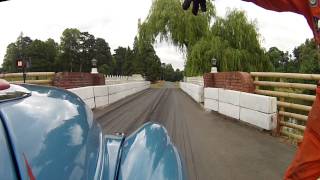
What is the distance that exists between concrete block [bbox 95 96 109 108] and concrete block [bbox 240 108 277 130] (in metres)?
6.03

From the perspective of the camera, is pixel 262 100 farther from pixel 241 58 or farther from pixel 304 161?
pixel 241 58

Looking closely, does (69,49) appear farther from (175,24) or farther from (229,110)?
(229,110)

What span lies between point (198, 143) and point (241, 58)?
2294 centimetres

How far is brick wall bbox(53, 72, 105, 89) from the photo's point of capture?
42.5 feet

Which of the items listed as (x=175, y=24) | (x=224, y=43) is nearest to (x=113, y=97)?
(x=224, y=43)

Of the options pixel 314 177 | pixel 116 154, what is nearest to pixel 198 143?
pixel 314 177

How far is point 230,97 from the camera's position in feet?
34.8

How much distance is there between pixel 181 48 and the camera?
35438 mm

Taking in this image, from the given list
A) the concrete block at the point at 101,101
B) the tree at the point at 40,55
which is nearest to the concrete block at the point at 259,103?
the concrete block at the point at 101,101

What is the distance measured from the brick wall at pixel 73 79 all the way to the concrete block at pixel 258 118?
20.3ft

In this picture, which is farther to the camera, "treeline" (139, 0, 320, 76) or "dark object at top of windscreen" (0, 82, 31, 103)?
"treeline" (139, 0, 320, 76)

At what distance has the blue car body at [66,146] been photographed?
A: 4.72 ft

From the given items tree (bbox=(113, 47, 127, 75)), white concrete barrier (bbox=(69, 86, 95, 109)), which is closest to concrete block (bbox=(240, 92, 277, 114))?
white concrete barrier (bbox=(69, 86, 95, 109))

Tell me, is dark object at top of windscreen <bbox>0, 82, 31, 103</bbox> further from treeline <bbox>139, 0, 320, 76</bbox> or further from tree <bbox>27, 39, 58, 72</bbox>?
tree <bbox>27, 39, 58, 72</bbox>
